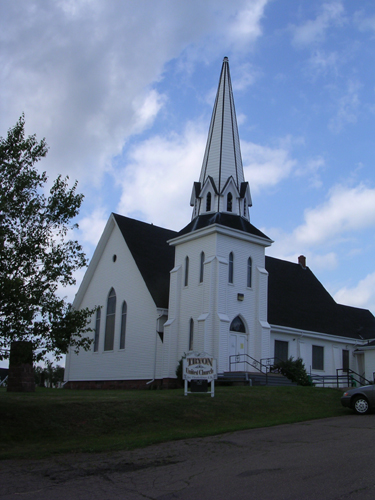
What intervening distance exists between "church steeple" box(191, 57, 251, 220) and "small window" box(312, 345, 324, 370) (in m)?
9.73

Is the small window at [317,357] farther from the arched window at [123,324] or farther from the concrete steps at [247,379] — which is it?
the arched window at [123,324]

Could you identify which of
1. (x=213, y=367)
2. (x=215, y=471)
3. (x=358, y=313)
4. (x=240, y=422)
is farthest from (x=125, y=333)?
(x=215, y=471)

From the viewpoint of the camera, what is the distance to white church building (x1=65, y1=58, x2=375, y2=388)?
27594 mm

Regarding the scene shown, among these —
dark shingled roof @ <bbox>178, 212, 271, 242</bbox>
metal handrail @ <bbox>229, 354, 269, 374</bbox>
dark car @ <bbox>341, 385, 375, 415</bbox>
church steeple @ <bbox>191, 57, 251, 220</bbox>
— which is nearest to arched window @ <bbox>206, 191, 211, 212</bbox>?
church steeple @ <bbox>191, 57, 251, 220</bbox>

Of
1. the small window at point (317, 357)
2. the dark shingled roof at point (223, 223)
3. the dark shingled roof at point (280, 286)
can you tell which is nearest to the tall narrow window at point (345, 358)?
the dark shingled roof at point (280, 286)

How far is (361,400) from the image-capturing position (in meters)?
17.3

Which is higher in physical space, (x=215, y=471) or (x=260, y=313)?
(x=260, y=313)

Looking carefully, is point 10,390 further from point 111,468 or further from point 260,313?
point 111,468

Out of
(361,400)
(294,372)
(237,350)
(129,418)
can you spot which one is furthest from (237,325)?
(129,418)

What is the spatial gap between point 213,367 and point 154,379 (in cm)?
961

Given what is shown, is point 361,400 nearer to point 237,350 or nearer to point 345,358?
point 237,350

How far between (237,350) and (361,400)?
1065 centimetres

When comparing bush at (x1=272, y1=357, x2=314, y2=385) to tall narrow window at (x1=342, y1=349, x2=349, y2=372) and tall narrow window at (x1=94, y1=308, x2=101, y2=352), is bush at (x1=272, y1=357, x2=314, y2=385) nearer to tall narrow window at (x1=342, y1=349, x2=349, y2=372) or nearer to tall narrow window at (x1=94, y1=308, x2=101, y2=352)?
tall narrow window at (x1=342, y1=349, x2=349, y2=372)

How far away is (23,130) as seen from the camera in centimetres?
1595
